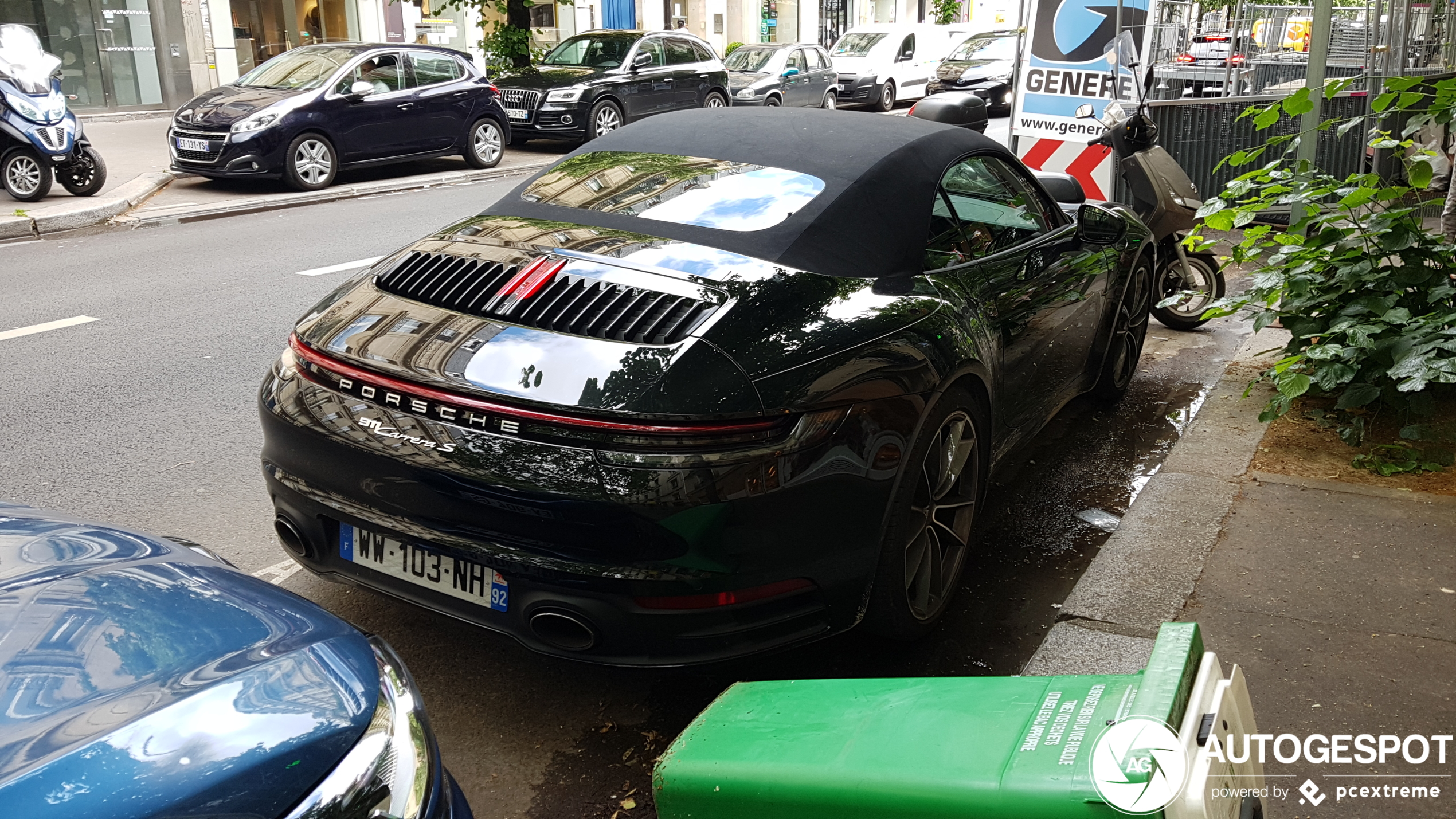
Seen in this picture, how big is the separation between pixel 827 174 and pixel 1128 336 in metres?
2.67

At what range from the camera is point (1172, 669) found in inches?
72.0

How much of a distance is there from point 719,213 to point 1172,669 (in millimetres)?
2141

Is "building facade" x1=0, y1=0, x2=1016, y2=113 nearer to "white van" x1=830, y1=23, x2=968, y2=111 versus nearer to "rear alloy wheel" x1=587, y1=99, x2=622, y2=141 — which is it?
"rear alloy wheel" x1=587, y1=99, x2=622, y2=141

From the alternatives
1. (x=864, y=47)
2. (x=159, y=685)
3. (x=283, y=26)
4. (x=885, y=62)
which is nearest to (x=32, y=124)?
(x=159, y=685)

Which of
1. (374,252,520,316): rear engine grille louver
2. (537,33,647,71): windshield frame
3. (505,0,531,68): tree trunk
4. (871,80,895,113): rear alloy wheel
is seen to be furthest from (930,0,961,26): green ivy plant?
(374,252,520,316): rear engine grille louver

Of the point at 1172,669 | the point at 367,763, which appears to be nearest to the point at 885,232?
the point at 1172,669

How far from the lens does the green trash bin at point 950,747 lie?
172 centimetres

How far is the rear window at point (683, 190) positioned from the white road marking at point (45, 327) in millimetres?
4362

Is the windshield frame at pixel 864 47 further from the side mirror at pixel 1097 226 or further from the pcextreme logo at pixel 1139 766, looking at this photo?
the pcextreme logo at pixel 1139 766

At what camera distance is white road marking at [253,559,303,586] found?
3980mm

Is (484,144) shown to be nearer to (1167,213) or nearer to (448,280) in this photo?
(1167,213)

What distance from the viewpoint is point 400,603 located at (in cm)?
319

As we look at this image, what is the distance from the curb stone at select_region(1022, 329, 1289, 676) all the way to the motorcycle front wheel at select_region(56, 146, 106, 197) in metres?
10.7

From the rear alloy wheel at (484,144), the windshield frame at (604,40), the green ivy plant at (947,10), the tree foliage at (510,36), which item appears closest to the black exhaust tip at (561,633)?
the rear alloy wheel at (484,144)
